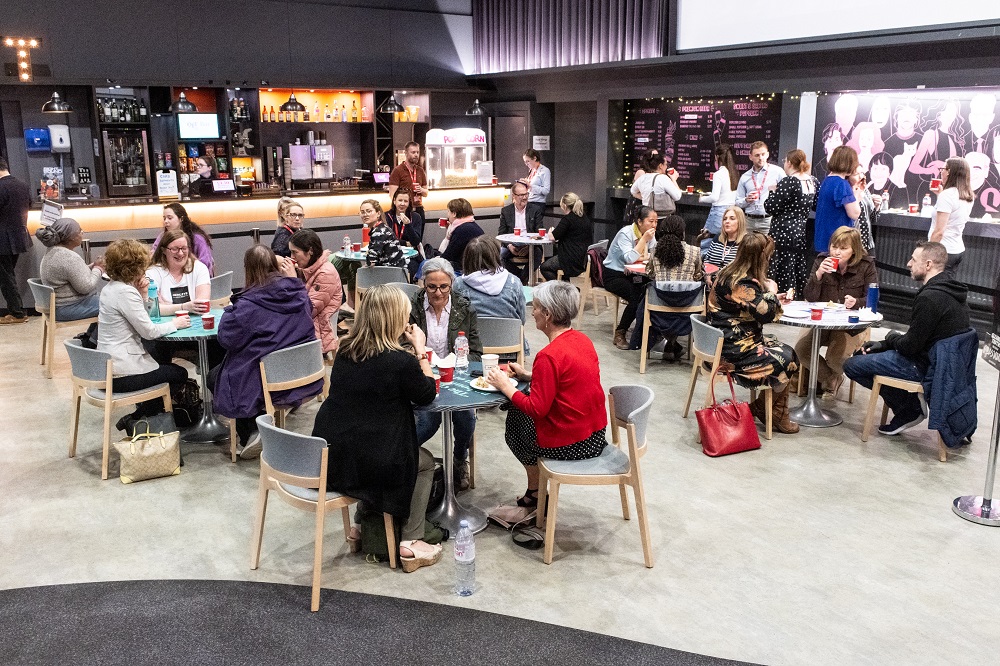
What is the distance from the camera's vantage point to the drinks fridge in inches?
421

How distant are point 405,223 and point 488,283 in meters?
3.05

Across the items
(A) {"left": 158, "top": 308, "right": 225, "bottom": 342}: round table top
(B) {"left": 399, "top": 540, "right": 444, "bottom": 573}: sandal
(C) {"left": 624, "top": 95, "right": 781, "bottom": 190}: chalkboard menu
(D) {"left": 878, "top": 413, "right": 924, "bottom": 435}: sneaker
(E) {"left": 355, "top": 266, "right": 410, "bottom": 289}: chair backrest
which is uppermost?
(C) {"left": 624, "top": 95, "right": 781, "bottom": 190}: chalkboard menu

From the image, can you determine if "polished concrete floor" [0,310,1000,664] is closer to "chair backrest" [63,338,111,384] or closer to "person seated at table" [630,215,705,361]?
"chair backrest" [63,338,111,384]

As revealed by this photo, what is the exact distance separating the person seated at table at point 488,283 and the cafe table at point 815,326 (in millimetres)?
1781

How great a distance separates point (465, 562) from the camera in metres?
3.81

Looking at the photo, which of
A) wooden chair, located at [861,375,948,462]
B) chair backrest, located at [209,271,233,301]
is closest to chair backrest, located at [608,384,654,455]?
wooden chair, located at [861,375,948,462]

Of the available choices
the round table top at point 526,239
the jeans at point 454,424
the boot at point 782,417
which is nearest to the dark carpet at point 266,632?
the jeans at point 454,424

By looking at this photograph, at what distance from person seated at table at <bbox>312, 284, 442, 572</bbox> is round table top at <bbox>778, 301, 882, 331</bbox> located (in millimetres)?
2940

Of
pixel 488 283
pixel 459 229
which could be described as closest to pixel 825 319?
pixel 488 283

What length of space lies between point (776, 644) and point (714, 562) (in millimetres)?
682

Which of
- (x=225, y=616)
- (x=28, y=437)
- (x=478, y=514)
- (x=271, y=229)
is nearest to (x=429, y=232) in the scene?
(x=271, y=229)

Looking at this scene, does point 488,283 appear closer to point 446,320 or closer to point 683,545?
point 446,320

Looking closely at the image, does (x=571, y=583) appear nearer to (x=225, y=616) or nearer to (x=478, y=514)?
(x=478, y=514)

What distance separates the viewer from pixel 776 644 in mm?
3490
